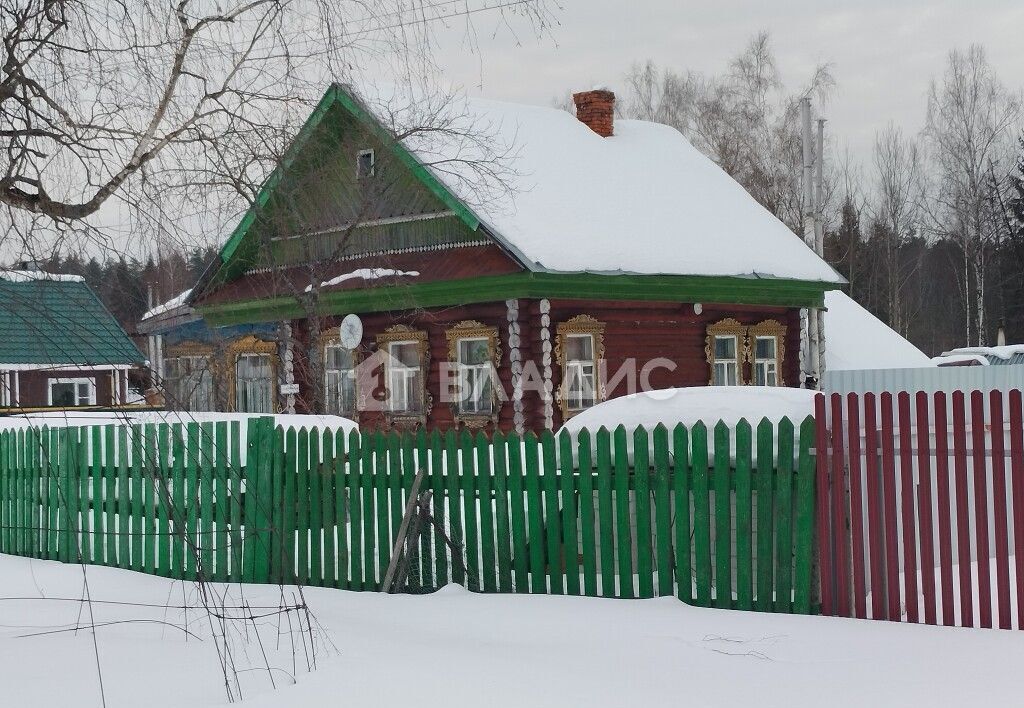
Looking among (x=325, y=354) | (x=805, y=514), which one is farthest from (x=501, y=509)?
(x=325, y=354)

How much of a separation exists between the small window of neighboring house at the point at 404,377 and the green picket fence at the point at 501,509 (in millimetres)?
9348

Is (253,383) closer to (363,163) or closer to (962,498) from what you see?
(363,163)

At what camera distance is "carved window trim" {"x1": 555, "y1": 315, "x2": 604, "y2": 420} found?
18188mm

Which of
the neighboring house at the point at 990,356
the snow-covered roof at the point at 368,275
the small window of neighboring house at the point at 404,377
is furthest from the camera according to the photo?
the neighboring house at the point at 990,356

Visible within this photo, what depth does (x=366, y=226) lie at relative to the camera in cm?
2039

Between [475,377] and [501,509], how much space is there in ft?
34.9

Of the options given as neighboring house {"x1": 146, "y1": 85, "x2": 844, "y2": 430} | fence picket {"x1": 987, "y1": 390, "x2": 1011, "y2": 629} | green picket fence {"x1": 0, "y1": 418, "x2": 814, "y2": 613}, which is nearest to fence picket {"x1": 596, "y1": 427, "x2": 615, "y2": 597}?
green picket fence {"x1": 0, "y1": 418, "x2": 814, "y2": 613}

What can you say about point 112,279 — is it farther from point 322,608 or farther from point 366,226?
point 366,226

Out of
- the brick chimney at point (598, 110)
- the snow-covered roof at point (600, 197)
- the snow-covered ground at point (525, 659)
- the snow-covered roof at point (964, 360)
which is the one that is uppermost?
the brick chimney at point (598, 110)

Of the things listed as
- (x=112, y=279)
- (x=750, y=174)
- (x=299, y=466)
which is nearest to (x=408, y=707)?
(x=112, y=279)

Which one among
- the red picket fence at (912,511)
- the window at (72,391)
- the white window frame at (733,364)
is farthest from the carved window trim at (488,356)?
the window at (72,391)

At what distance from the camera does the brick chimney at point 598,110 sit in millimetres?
23141

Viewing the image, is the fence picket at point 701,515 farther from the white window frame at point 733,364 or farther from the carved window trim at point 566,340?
the white window frame at point 733,364

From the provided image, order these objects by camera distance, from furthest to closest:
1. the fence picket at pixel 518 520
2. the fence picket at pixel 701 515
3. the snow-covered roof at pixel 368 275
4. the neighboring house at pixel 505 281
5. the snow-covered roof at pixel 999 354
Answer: the snow-covered roof at pixel 999 354, the snow-covered roof at pixel 368 275, the neighboring house at pixel 505 281, the fence picket at pixel 518 520, the fence picket at pixel 701 515
